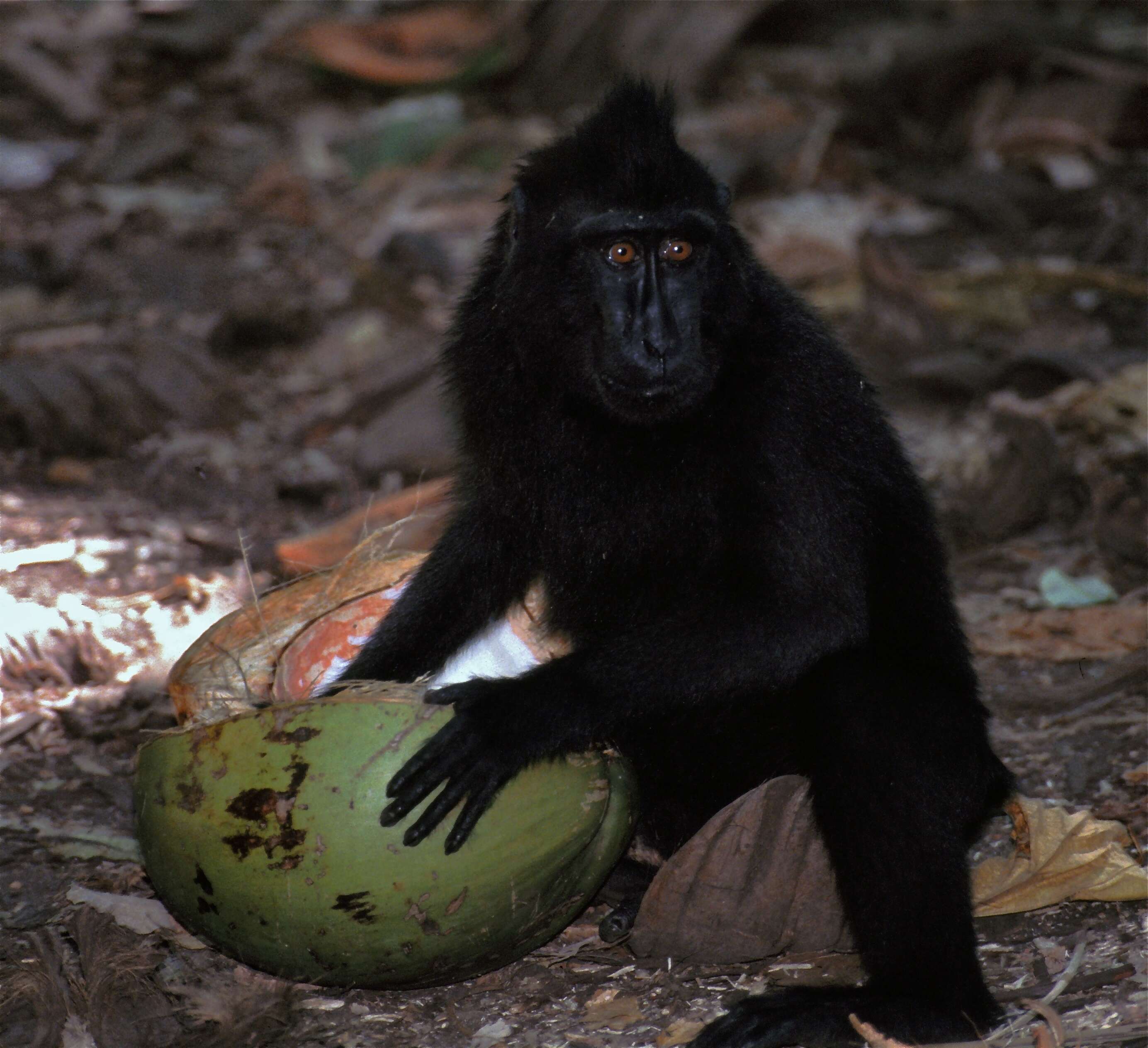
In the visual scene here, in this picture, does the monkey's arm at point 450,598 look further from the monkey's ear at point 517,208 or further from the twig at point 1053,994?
the twig at point 1053,994

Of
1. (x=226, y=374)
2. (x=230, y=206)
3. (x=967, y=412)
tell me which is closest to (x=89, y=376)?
(x=226, y=374)

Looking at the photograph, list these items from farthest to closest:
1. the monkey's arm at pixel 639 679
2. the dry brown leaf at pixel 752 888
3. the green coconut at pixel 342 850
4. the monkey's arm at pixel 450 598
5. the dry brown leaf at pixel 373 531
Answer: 1. the dry brown leaf at pixel 373 531
2. the monkey's arm at pixel 450 598
3. the dry brown leaf at pixel 752 888
4. the monkey's arm at pixel 639 679
5. the green coconut at pixel 342 850

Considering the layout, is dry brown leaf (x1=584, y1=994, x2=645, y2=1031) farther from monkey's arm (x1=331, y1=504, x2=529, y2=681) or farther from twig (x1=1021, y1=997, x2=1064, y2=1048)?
monkey's arm (x1=331, y1=504, x2=529, y2=681)

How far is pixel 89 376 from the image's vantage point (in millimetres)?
6695

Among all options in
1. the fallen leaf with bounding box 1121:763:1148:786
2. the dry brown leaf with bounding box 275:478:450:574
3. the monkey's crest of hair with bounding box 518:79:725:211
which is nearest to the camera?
the monkey's crest of hair with bounding box 518:79:725:211

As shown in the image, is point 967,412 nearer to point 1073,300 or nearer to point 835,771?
point 1073,300

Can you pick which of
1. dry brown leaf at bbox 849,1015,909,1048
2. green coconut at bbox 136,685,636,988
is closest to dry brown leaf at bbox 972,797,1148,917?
dry brown leaf at bbox 849,1015,909,1048

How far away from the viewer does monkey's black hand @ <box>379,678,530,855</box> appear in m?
2.81

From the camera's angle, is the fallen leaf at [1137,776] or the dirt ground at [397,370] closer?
the dirt ground at [397,370]

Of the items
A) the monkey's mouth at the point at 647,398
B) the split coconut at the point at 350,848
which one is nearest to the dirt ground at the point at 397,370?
the split coconut at the point at 350,848

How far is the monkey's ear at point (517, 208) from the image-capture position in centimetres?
342

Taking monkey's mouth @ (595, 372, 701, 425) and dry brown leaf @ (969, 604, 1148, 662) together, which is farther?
dry brown leaf @ (969, 604, 1148, 662)

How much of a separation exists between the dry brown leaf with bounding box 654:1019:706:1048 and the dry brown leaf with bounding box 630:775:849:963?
9.0 inches

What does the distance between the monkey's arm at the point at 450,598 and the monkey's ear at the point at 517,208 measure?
740 mm
